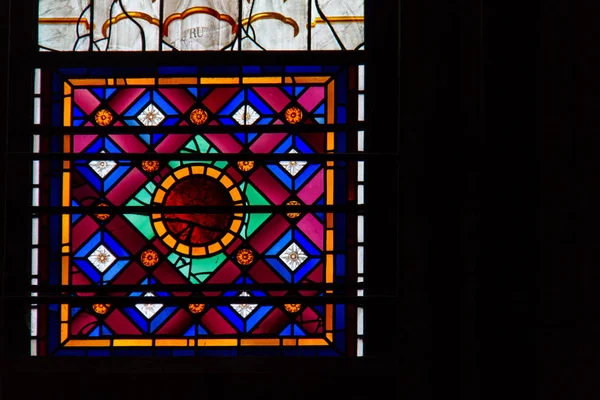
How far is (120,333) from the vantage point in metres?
2.91

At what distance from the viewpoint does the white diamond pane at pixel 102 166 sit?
2.98 metres

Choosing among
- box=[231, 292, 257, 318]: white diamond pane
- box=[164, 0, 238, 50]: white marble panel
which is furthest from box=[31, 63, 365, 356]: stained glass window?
box=[164, 0, 238, 50]: white marble panel

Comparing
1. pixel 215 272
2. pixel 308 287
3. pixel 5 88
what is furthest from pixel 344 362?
pixel 5 88

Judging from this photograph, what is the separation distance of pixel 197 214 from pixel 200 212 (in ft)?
0.04

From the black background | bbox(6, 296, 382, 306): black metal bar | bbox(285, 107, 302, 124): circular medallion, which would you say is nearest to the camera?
the black background

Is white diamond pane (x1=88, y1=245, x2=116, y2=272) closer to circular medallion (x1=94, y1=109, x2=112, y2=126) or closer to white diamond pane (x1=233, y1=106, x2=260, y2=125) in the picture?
circular medallion (x1=94, y1=109, x2=112, y2=126)

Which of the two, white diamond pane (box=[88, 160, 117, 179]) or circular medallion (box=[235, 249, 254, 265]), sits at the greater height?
white diamond pane (box=[88, 160, 117, 179])

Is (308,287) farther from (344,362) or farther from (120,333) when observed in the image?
(120,333)

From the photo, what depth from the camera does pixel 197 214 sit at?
2.97m

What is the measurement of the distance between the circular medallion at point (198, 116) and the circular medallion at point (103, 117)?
11.3 inches

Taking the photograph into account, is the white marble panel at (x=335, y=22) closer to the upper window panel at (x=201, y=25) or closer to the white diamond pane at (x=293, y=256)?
the upper window panel at (x=201, y=25)

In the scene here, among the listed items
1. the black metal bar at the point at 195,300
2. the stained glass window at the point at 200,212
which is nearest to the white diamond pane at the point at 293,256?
the stained glass window at the point at 200,212

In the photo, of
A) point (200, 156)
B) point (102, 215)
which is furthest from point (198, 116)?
point (102, 215)

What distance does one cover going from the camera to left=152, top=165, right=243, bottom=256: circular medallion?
2951 millimetres
